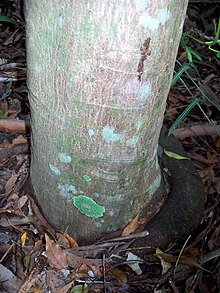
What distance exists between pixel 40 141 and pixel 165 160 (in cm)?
59

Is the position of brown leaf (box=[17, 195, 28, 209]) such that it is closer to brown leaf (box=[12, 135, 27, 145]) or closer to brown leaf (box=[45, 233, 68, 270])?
brown leaf (box=[45, 233, 68, 270])

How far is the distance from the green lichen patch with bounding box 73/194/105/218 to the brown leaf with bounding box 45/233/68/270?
0.43 feet

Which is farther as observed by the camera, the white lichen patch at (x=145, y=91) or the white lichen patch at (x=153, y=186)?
the white lichen patch at (x=153, y=186)

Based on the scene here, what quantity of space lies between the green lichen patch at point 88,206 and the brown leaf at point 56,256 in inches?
5.2

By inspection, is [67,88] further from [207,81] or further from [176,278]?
[207,81]

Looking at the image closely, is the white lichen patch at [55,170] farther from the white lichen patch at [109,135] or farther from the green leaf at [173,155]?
the green leaf at [173,155]

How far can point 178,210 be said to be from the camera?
155 centimetres

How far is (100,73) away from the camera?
3.55ft

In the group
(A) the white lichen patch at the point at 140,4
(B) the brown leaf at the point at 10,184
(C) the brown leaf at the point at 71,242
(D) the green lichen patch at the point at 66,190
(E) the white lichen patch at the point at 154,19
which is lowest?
(C) the brown leaf at the point at 71,242

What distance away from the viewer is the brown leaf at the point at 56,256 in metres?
1.37

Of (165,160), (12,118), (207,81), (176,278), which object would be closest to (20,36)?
(12,118)

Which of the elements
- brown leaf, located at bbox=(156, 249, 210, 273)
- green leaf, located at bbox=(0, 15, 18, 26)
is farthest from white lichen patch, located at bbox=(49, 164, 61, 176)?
green leaf, located at bbox=(0, 15, 18, 26)

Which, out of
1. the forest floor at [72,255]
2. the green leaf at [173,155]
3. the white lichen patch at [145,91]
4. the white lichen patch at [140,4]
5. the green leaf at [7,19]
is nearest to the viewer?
the white lichen patch at [140,4]

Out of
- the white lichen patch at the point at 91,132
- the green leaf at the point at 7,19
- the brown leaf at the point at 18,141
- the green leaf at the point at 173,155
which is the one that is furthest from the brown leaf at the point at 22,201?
the green leaf at the point at 7,19
